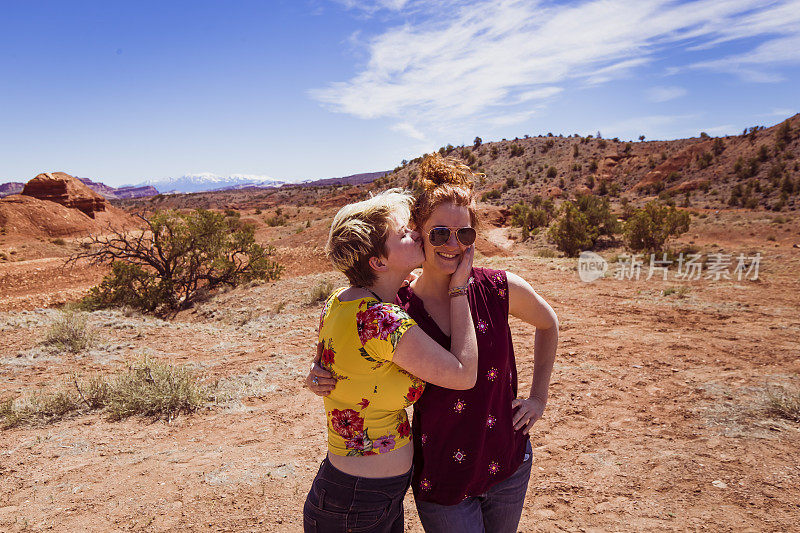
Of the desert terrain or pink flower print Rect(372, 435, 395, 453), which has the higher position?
pink flower print Rect(372, 435, 395, 453)

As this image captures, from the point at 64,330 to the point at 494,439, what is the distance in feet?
26.0

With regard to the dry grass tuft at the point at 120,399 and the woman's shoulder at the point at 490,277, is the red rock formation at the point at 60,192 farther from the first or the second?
the woman's shoulder at the point at 490,277

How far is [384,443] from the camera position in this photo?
151cm

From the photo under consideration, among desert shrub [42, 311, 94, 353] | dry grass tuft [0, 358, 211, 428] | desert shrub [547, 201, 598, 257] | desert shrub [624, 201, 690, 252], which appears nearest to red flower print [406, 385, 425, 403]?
dry grass tuft [0, 358, 211, 428]

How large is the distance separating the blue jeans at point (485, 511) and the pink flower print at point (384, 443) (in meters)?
0.27

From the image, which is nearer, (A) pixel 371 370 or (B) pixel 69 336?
(A) pixel 371 370

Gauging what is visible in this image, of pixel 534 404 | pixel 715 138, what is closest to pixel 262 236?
pixel 534 404

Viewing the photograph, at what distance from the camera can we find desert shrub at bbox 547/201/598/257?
1719cm

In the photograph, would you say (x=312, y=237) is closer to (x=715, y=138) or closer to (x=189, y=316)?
(x=189, y=316)

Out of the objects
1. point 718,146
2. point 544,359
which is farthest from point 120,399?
point 718,146

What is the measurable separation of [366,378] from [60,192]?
41670 mm

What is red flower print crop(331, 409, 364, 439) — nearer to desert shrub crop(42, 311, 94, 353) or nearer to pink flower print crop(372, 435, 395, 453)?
pink flower print crop(372, 435, 395, 453)

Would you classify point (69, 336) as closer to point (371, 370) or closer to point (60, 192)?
point (371, 370)

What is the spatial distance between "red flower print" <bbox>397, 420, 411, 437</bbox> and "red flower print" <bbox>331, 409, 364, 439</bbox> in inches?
5.4
